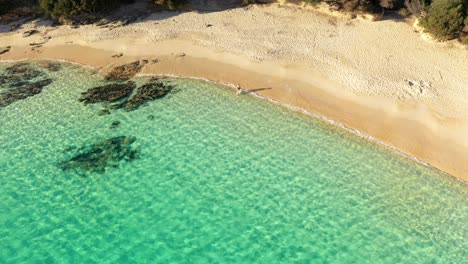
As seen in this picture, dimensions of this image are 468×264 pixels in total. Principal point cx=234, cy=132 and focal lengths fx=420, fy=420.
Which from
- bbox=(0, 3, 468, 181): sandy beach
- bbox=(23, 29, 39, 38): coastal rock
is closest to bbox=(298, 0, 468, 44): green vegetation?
bbox=(0, 3, 468, 181): sandy beach

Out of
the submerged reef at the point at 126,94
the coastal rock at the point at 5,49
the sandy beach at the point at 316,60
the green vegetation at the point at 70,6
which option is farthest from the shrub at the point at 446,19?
the coastal rock at the point at 5,49

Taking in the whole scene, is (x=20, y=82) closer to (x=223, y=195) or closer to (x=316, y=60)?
(x=223, y=195)

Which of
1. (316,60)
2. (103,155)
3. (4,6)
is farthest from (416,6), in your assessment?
(4,6)

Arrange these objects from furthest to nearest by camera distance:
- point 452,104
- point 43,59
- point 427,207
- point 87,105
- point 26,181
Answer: point 43,59, point 87,105, point 452,104, point 26,181, point 427,207

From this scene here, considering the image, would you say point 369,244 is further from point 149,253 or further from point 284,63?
point 284,63

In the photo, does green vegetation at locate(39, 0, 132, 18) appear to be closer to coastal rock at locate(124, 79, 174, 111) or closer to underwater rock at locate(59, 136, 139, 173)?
coastal rock at locate(124, 79, 174, 111)

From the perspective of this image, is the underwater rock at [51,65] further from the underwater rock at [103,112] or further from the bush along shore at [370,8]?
the underwater rock at [103,112]

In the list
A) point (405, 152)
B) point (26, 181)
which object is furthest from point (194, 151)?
point (405, 152)
